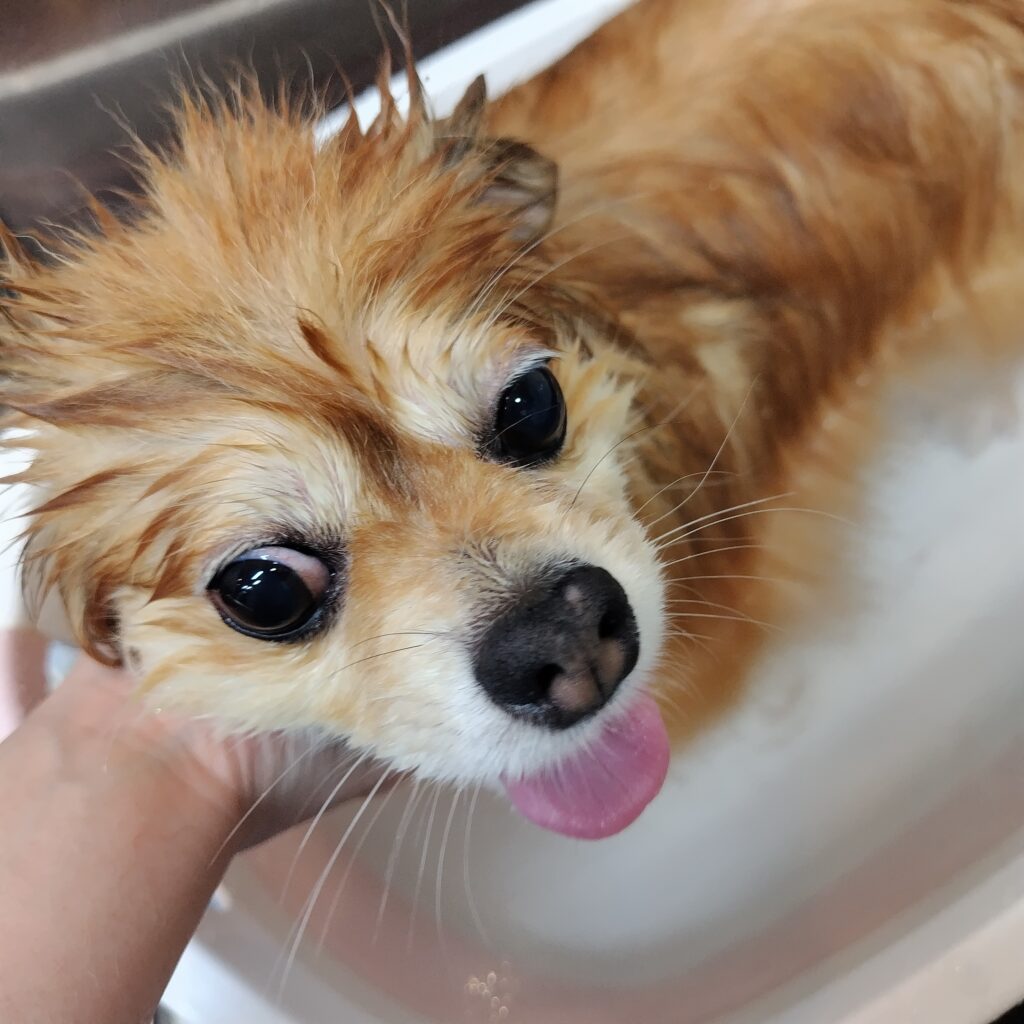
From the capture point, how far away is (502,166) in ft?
3.01

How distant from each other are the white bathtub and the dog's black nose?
1.40ft

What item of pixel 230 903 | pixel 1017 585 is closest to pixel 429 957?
pixel 230 903

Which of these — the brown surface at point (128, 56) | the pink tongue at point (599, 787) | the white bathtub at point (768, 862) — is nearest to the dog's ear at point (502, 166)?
the pink tongue at point (599, 787)

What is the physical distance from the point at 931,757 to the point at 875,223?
2.72 feet

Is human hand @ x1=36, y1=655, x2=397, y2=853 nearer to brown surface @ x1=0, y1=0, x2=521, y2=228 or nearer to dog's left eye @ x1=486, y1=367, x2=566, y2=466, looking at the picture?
dog's left eye @ x1=486, y1=367, x2=566, y2=466

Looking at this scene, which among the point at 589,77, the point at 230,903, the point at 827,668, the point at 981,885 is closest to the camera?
the point at 981,885

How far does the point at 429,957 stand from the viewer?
1.28 metres

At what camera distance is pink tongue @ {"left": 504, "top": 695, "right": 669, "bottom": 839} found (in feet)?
3.12

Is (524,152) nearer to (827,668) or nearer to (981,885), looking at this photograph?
(981,885)

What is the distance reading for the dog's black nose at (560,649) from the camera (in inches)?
28.8

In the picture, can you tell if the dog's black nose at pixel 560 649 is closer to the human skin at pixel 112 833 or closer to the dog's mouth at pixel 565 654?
the dog's mouth at pixel 565 654

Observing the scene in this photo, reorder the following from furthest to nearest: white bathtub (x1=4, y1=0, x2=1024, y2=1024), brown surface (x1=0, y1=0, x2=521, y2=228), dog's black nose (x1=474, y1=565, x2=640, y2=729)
→ brown surface (x1=0, y1=0, x2=521, y2=228), white bathtub (x1=4, y1=0, x2=1024, y2=1024), dog's black nose (x1=474, y1=565, x2=640, y2=729)

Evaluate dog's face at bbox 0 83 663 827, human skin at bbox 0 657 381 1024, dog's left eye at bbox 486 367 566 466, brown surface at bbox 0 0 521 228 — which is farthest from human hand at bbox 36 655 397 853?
brown surface at bbox 0 0 521 228

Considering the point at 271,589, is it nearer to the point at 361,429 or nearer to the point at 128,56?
the point at 361,429
